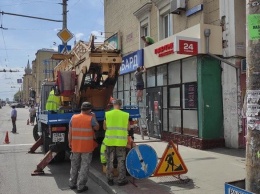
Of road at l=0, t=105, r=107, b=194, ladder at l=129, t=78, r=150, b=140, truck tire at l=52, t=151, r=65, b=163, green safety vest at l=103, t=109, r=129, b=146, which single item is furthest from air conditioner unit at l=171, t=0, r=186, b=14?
green safety vest at l=103, t=109, r=129, b=146

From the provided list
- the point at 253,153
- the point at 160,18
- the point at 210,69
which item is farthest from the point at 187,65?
the point at 253,153

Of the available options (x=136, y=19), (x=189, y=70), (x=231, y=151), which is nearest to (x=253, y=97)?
(x=231, y=151)

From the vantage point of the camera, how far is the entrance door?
14473 millimetres

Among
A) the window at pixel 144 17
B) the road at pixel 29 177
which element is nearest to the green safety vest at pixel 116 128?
the road at pixel 29 177

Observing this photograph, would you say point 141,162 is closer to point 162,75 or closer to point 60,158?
point 60,158

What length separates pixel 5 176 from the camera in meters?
8.17

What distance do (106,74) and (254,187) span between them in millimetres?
6146

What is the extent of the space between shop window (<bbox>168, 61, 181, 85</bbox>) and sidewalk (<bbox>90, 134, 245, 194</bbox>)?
12.0 feet

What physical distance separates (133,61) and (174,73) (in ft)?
13.4

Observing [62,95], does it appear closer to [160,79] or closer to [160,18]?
[160,79]

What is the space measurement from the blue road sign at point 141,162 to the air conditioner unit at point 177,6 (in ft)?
25.3

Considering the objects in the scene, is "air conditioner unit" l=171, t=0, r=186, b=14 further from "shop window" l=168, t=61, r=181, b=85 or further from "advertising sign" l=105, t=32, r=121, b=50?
"advertising sign" l=105, t=32, r=121, b=50

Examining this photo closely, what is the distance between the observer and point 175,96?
13.2 meters

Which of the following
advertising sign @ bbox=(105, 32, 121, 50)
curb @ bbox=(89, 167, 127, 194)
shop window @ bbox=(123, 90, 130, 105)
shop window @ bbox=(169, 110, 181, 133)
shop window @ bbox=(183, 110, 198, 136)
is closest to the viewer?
curb @ bbox=(89, 167, 127, 194)
